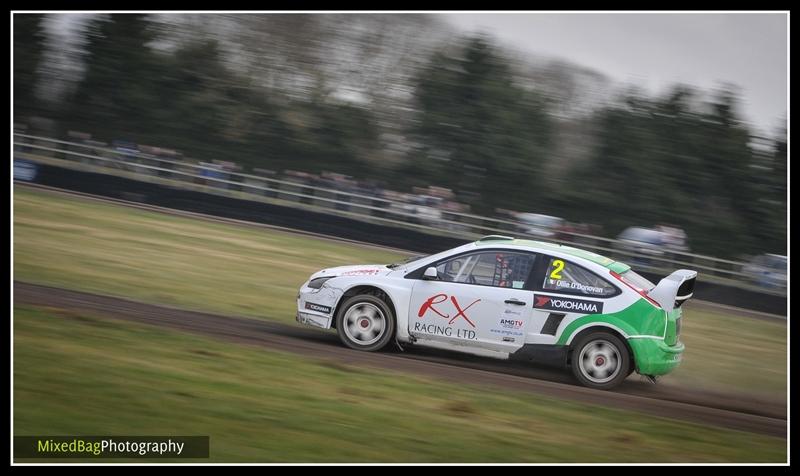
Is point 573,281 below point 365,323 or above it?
above

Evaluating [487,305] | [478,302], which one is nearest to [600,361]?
[487,305]

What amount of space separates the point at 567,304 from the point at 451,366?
57.7 inches

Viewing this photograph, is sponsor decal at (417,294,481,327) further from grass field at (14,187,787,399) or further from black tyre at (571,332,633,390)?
grass field at (14,187,787,399)

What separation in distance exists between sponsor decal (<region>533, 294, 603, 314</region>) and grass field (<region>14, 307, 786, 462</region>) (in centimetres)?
107

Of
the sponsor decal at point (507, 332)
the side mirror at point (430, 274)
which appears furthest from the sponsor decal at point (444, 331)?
the side mirror at point (430, 274)

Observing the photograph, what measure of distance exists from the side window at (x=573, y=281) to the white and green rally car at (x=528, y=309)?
1 centimetres

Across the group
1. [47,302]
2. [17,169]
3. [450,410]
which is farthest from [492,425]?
[17,169]

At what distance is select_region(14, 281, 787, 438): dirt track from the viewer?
8984 millimetres

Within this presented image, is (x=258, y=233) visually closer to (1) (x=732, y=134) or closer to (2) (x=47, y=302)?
(2) (x=47, y=302)

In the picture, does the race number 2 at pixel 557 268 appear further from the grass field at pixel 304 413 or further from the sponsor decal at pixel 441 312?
the grass field at pixel 304 413

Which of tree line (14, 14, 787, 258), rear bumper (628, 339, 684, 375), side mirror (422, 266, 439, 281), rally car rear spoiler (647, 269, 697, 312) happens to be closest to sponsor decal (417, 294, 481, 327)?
side mirror (422, 266, 439, 281)

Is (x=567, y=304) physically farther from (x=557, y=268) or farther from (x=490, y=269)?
(x=490, y=269)

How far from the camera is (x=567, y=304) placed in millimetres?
9195

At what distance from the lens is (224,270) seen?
15086 millimetres
